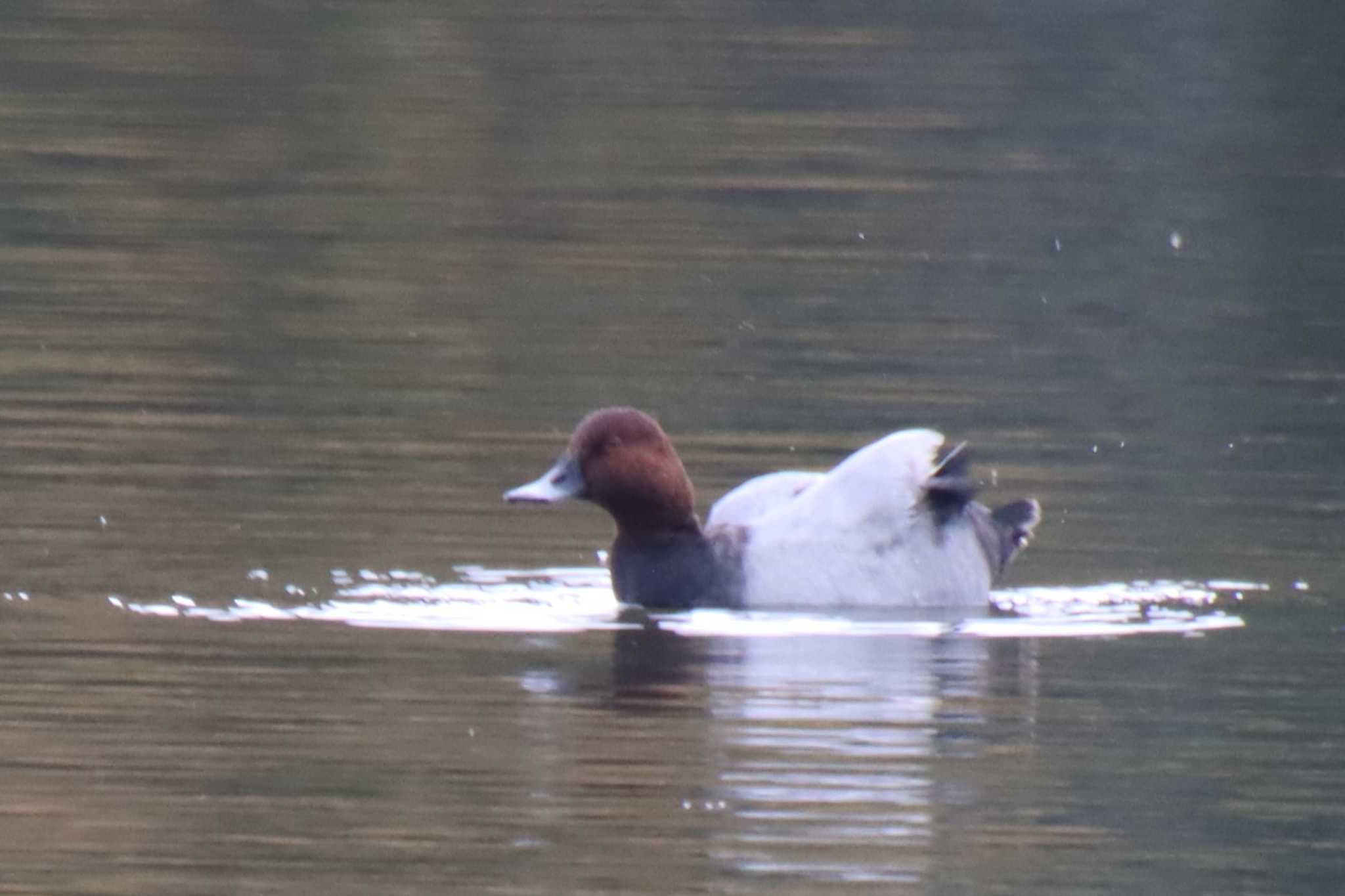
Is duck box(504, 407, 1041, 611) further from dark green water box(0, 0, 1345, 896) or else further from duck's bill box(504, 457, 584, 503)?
dark green water box(0, 0, 1345, 896)

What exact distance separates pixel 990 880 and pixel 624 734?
61.1 inches

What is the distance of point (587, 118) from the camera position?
73.9ft

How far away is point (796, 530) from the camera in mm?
10141

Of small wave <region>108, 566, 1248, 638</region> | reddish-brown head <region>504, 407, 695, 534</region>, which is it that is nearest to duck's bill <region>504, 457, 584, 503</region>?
reddish-brown head <region>504, 407, 695, 534</region>

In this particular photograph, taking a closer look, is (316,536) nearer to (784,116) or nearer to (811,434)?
(811,434)

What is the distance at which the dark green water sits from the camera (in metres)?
7.55

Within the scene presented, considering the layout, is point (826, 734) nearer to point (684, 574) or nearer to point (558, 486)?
point (684, 574)

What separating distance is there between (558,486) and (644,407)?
2694mm

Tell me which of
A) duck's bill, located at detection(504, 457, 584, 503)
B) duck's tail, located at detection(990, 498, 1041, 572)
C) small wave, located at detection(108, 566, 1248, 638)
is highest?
duck's bill, located at detection(504, 457, 584, 503)

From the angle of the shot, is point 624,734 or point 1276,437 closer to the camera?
point 624,734

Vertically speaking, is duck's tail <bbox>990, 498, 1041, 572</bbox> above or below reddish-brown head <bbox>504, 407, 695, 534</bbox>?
below

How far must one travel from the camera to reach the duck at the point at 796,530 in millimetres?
10109

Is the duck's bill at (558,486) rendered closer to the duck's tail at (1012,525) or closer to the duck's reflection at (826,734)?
the duck's reflection at (826,734)

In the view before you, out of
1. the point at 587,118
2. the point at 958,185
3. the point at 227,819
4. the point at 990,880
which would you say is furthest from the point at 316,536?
the point at 587,118
